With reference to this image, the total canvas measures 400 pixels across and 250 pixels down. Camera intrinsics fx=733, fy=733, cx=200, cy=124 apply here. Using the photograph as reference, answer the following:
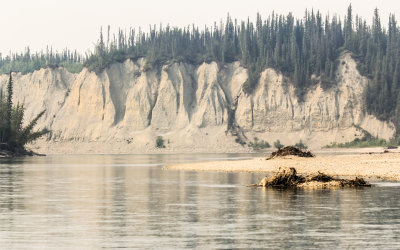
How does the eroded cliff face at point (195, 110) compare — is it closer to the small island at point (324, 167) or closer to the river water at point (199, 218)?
the small island at point (324, 167)

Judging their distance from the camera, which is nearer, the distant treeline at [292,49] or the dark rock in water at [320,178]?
the dark rock in water at [320,178]

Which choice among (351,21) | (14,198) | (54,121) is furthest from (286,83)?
(14,198)

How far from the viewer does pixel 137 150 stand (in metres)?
135

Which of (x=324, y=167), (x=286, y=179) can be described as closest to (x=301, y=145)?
(x=324, y=167)

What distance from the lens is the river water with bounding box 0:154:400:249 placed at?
18484 mm

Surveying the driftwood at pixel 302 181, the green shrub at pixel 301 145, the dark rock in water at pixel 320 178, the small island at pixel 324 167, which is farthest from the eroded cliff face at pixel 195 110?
the driftwood at pixel 302 181

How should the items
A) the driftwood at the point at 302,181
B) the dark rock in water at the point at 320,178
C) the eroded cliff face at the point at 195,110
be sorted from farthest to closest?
the eroded cliff face at the point at 195,110
the dark rock in water at the point at 320,178
the driftwood at the point at 302,181

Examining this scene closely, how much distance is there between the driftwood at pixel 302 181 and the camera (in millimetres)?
36094

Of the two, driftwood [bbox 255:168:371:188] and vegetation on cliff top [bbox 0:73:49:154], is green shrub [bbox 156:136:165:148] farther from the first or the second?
driftwood [bbox 255:168:371:188]

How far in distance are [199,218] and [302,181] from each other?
1416 centimetres

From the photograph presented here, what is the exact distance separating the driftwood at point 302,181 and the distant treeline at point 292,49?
301 ft

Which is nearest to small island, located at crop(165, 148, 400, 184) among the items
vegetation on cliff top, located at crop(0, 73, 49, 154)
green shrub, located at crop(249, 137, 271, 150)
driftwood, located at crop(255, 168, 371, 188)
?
driftwood, located at crop(255, 168, 371, 188)

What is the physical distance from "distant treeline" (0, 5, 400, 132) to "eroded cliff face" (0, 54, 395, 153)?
206 cm

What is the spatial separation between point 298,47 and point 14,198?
122 m
